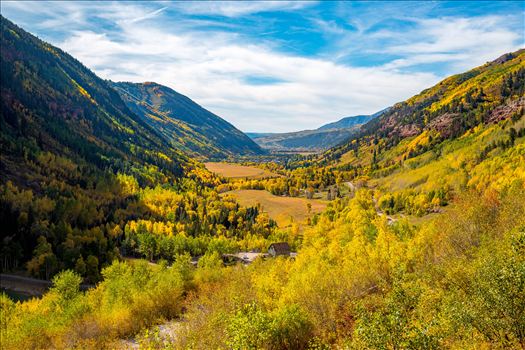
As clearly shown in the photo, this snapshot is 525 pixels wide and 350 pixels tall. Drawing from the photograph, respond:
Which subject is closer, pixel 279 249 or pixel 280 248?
pixel 279 249

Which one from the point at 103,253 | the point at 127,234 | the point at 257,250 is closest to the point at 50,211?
the point at 127,234

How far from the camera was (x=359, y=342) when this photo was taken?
23000 mm

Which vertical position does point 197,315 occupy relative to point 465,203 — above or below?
below

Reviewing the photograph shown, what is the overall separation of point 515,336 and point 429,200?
173217 mm

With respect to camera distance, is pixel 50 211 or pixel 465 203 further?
pixel 50 211

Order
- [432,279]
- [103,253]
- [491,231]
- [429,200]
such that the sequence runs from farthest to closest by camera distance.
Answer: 1. [429,200]
2. [103,253]
3. [491,231]
4. [432,279]

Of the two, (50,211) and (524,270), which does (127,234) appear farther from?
(524,270)

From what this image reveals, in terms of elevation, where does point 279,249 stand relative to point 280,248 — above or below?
below

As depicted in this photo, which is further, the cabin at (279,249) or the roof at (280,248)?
the roof at (280,248)

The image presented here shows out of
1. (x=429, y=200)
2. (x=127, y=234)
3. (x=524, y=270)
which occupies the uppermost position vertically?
(x=524, y=270)

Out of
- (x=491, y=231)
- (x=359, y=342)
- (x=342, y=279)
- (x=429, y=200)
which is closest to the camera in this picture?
(x=359, y=342)

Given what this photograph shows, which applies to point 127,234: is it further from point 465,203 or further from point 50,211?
point 465,203

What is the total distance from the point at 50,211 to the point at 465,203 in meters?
198

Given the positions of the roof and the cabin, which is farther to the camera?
the roof
